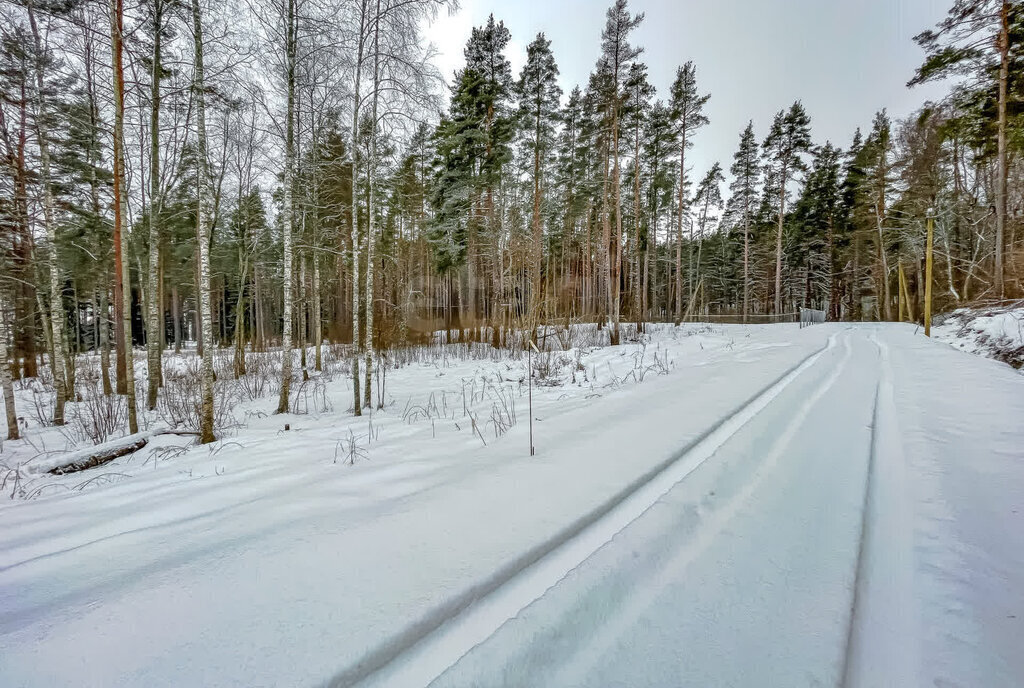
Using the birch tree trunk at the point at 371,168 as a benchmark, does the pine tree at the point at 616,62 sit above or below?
above

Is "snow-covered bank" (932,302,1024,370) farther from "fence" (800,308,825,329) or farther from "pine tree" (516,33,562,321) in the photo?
"pine tree" (516,33,562,321)

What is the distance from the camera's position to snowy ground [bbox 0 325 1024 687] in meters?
1.15

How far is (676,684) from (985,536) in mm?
1969

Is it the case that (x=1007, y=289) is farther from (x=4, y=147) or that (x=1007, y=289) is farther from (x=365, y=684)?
(x=4, y=147)

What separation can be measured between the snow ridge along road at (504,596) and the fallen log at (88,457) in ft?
17.6

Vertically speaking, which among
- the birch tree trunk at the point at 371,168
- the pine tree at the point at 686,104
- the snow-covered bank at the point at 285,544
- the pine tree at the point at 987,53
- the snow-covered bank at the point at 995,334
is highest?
the pine tree at the point at 686,104

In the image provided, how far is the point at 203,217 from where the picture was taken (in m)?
4.87

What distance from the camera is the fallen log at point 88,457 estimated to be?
4039 millimetres

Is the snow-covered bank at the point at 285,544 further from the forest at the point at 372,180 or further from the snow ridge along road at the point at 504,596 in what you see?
Result: the forest at the point at 372,180

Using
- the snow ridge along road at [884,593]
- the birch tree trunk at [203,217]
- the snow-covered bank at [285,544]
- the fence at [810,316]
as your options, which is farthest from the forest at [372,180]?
the fence at [810,316]

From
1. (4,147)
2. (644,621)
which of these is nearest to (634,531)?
(644,621)

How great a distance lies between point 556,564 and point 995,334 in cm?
1315

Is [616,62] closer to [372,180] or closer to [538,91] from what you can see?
[538,91]

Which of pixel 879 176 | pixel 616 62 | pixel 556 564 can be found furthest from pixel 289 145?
pixel 879 176
